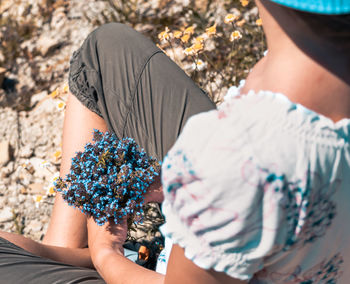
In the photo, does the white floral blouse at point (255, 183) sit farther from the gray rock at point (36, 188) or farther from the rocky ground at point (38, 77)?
the gray rock at point (36, 188)

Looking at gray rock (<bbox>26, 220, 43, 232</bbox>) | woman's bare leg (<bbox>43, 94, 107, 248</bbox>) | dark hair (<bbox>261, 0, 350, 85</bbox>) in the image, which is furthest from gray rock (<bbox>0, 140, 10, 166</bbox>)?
dark hair (<bbox>261, 0, 350, 85</bbox>)

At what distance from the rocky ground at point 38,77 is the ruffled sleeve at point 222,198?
5.08 ft

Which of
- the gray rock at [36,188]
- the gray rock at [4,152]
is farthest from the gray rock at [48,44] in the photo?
the gray rock at [36,188]

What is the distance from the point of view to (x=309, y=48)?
0.86 metres

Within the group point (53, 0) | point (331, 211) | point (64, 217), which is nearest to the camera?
point (331, 211)

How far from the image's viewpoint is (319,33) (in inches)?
33.8

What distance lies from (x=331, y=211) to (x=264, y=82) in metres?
0.30

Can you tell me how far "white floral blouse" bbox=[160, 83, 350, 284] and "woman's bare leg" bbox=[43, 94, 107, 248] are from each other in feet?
3.68

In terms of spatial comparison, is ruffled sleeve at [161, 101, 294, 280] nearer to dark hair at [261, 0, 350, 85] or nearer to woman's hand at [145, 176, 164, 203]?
dark hair at [261, 0, 350, 85]

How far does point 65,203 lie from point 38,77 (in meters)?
1.95

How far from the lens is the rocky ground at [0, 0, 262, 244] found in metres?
2.90

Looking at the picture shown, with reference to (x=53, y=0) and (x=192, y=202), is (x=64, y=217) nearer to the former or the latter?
(x=192, y=202)

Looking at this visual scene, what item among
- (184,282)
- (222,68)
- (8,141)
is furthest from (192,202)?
(8,141)

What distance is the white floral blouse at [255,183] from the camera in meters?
0.84
